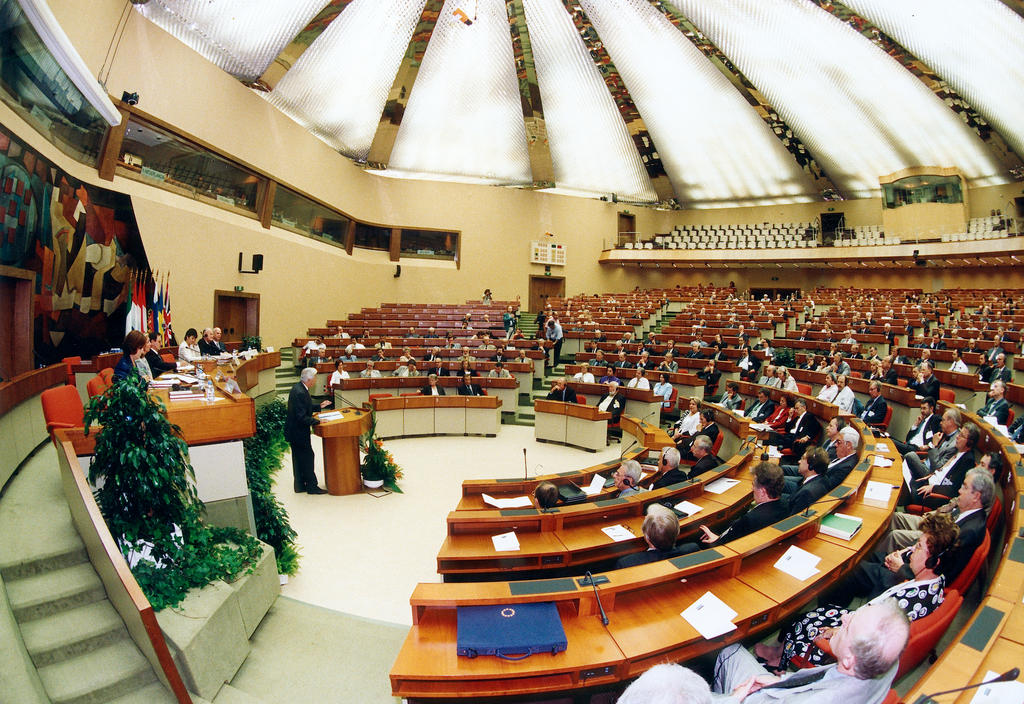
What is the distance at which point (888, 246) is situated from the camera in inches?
638

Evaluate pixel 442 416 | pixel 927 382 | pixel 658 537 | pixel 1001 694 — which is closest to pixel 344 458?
pixel 442 416

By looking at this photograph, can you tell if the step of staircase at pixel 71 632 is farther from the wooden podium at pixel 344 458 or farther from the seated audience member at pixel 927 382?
the seated audience member at pixel 927 382

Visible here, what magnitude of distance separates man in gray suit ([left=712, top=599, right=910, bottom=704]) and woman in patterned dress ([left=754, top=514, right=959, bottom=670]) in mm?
576

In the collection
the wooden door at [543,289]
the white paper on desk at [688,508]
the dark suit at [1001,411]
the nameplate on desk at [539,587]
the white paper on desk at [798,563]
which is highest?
the wooden door at [543,289]

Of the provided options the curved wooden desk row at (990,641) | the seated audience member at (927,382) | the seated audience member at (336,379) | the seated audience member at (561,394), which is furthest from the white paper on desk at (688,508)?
the seated audience member at (336,379)

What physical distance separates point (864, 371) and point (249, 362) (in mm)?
9697

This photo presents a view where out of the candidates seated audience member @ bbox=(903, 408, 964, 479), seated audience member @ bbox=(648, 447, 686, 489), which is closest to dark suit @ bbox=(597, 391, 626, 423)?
seated audience member @ bbox=(648, 447, 686, 489)

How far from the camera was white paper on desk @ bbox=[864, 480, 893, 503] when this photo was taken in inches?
136

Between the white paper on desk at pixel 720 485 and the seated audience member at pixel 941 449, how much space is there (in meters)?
1.86

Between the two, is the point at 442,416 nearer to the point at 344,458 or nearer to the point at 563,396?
the point at 563,396

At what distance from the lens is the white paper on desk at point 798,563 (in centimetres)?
255

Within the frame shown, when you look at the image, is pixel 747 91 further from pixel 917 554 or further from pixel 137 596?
pixel 137 596

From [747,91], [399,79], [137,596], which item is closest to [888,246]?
[747,91]

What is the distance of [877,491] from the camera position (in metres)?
3.58
